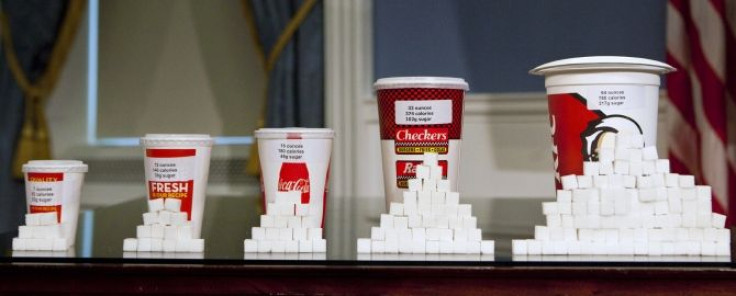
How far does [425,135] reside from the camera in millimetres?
1104

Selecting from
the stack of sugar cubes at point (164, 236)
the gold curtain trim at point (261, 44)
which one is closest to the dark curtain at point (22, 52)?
the gold curtain trim at point (261, 44)

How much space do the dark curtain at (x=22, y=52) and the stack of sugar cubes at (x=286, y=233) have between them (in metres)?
1.69

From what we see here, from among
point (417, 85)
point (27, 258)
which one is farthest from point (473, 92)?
point (27, 258)

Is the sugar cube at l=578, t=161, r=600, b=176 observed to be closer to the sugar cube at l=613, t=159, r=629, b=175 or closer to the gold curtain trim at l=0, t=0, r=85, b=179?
the sugar cube at l=613, t=159, r=629, b=175

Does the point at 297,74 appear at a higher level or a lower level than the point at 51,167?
higher

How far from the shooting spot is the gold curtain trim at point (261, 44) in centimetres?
221

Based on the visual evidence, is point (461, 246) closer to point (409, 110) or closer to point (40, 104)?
point (409, 110)

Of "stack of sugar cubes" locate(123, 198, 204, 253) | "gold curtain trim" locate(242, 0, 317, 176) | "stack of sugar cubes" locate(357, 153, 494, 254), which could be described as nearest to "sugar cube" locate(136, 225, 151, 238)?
"stack of sugar cubes" locate(123, 198, 204, 253)

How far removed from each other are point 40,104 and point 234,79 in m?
0.55

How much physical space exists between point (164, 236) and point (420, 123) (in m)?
0.37

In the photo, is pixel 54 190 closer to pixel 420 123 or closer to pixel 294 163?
pixel 294 163

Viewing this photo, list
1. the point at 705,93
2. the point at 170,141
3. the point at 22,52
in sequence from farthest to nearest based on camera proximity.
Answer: the point at 22,52, the point at 705,93, the point at 170,141

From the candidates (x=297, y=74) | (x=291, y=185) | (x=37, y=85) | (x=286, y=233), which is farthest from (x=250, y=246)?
(x=37, y=85)

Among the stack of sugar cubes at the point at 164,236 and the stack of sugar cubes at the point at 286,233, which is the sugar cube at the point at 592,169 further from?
the stack of sugar cubes at the point at 164,236
